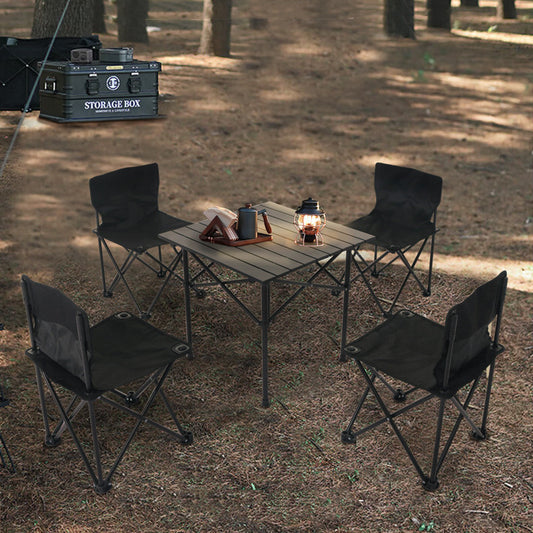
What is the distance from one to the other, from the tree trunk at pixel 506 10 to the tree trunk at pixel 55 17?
7.52 metres

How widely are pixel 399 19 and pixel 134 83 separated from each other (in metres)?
6.68

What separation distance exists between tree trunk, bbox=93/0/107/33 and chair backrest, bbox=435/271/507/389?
297 inches

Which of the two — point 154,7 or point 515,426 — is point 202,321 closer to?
point 515,426

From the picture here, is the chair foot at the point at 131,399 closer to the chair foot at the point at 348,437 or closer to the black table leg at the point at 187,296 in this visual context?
the black table leg at the point at 187,296

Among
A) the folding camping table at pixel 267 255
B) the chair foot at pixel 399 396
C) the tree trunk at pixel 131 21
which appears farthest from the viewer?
→ the tree trunk at pixel 131 21

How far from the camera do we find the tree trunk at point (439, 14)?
10078 millimetres

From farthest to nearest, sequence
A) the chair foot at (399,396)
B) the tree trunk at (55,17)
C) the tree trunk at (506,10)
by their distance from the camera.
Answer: the tree trunk at (506,10)
the tree trunk at (55,17)
the chair foot at (399,396)

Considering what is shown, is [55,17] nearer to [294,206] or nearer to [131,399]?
[294,206]

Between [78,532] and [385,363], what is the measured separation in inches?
55.0

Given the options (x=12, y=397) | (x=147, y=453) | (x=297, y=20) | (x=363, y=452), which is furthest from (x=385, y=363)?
(x=297, y=20)

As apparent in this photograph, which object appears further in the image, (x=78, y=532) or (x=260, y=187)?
(x=260, y=187)

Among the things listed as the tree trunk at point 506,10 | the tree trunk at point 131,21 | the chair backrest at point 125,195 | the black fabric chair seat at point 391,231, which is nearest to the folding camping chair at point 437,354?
the black fabric chair seat at point 391,231

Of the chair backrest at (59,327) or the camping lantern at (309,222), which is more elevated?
the camping lantern at (309,222)

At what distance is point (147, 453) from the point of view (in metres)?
3.09
